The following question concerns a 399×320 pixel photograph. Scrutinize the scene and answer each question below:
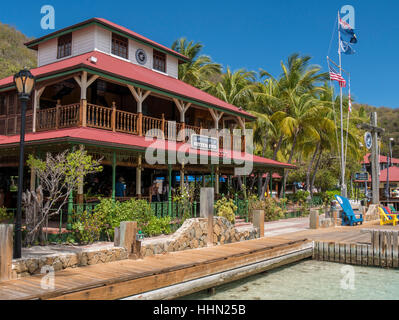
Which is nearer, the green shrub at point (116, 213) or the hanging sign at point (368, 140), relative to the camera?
the green shrub at point (116, 213)

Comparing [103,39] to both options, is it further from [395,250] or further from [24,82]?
[395,250]

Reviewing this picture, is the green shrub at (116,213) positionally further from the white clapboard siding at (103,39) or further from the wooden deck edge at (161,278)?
the white clapboard siding at (103,39)

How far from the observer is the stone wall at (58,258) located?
7.48 m

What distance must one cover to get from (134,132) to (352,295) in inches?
409

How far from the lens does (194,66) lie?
3534cm

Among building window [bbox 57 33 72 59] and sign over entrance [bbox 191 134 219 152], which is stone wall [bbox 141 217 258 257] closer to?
sign over entrance [bbox 191 134 219 152]

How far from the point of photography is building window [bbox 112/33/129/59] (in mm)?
19855

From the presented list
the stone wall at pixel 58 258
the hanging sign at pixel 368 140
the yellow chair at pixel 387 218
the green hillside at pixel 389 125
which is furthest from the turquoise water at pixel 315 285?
the green hillside at pixel 389 125

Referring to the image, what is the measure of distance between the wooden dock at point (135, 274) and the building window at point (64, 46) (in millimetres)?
13519

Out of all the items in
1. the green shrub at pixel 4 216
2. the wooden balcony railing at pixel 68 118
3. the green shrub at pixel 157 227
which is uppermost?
the wooden balcony railing at pixel 68 118

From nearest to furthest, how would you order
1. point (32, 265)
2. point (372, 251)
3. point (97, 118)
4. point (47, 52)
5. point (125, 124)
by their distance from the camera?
point (32, 265) < point (372, 251) < point (97, 118) < point (125, 124) < point (47, 52)

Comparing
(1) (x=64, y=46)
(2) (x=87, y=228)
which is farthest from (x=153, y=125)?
(2) (x=87, y=228)

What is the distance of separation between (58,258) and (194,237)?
4162mm
